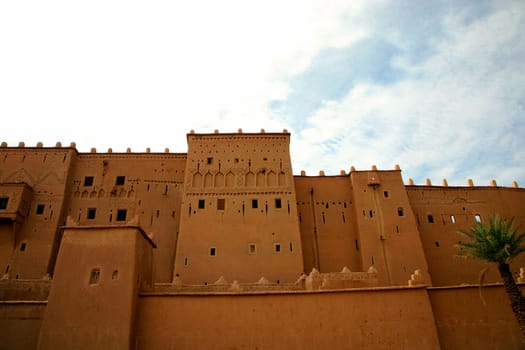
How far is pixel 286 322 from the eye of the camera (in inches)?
644

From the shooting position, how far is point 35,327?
16109 mm

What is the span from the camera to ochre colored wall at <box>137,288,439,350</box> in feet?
52.3

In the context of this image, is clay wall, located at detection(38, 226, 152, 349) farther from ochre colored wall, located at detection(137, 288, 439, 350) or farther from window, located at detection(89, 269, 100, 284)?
ochre colored wall, located at detection(137, 288, 439, 350)

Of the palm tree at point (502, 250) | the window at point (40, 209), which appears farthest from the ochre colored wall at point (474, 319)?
the window at point (40, 209)

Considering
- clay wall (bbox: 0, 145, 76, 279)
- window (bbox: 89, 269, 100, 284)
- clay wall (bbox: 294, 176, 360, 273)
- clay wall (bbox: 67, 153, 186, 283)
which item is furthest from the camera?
clay wall (bbox: 67, 153, 186, 283)

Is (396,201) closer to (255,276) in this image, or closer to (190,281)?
(255,276)

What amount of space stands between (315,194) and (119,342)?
17409 millimetres

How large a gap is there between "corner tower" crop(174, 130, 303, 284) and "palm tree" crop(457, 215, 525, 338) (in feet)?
33.6

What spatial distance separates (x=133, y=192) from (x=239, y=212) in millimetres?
7824

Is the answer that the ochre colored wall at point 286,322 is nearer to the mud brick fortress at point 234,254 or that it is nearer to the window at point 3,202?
the mud brick fortress at point 234,254

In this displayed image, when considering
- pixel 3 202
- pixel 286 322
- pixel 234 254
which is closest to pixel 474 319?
pixel 286 322

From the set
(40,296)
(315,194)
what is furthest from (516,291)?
(40,296)

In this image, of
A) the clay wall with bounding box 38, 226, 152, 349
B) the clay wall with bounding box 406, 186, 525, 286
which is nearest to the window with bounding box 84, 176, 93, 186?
the clay wall with bounding box 38, 226, 152, 349

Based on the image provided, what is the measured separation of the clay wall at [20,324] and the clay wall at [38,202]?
850 centimetres
